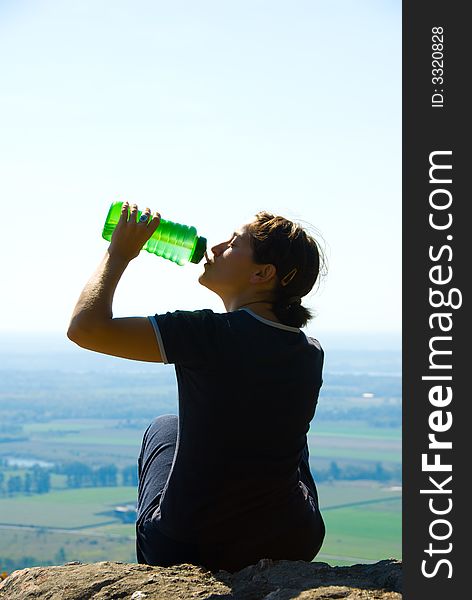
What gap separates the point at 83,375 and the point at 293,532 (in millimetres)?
77476

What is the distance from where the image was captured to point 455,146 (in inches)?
98.3

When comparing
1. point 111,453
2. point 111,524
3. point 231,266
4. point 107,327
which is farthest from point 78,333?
point 111,453

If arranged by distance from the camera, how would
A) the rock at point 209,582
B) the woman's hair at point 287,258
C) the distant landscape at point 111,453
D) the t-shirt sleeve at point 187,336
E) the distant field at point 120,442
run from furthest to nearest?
the distant field at point 120,442
the distant landscape at point 111,453
the woman's hair at point 287,258
the t-shirt sleeve at point 187,336
the rock at point 209,582

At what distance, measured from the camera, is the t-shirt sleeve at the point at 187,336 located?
2488mm

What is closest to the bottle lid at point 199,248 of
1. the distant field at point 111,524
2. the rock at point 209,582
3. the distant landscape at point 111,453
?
the rock at point 209,582

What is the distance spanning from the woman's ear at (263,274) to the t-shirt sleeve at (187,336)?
361 mm

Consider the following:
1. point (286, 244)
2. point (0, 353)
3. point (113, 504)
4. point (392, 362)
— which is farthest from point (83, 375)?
point (286, 244)

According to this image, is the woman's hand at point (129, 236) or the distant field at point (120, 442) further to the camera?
the distant field at point (120, 442)

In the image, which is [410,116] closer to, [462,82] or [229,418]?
[462,82]

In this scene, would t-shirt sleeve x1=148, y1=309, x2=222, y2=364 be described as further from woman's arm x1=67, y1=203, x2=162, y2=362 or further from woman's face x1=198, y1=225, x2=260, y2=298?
woman's face x1=198, y1=225, x2=260, y2=298

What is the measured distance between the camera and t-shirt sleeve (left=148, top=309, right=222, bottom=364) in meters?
2.49

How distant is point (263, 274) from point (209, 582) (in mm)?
964

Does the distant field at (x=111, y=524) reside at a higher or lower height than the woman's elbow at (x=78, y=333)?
lower

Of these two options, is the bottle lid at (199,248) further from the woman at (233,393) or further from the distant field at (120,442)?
the distant field at (120,442)
